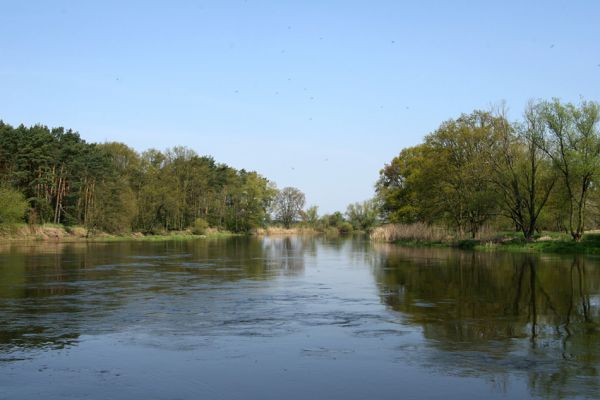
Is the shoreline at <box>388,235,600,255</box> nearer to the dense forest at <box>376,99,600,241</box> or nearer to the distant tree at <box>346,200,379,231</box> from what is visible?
the dense forest at <box>376,99,600,241</box>

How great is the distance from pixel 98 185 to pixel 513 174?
60.3 meters

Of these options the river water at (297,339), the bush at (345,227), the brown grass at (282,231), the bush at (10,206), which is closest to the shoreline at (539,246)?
the river water at (297,339)

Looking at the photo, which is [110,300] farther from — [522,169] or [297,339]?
[522,169]

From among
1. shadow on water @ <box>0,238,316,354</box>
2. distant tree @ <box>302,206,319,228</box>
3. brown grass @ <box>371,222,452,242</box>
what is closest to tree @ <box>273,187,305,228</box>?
distant tree @ <box>302,206,319,228</box>

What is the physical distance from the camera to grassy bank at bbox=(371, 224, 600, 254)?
44.0 metres

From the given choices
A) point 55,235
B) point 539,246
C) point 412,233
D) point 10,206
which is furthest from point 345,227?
point 539,246

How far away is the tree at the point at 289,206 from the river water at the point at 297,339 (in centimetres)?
13443

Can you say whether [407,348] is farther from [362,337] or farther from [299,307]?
[299,307]

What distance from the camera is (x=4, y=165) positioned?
242ft

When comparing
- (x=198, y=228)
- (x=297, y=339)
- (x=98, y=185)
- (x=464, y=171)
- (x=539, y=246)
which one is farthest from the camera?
(x=198, y=228)

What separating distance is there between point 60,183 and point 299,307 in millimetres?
72700

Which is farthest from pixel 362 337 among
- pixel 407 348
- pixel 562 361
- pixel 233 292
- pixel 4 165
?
pixel 4 165

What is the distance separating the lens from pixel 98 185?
8438cm

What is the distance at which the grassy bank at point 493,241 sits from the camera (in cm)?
4397
